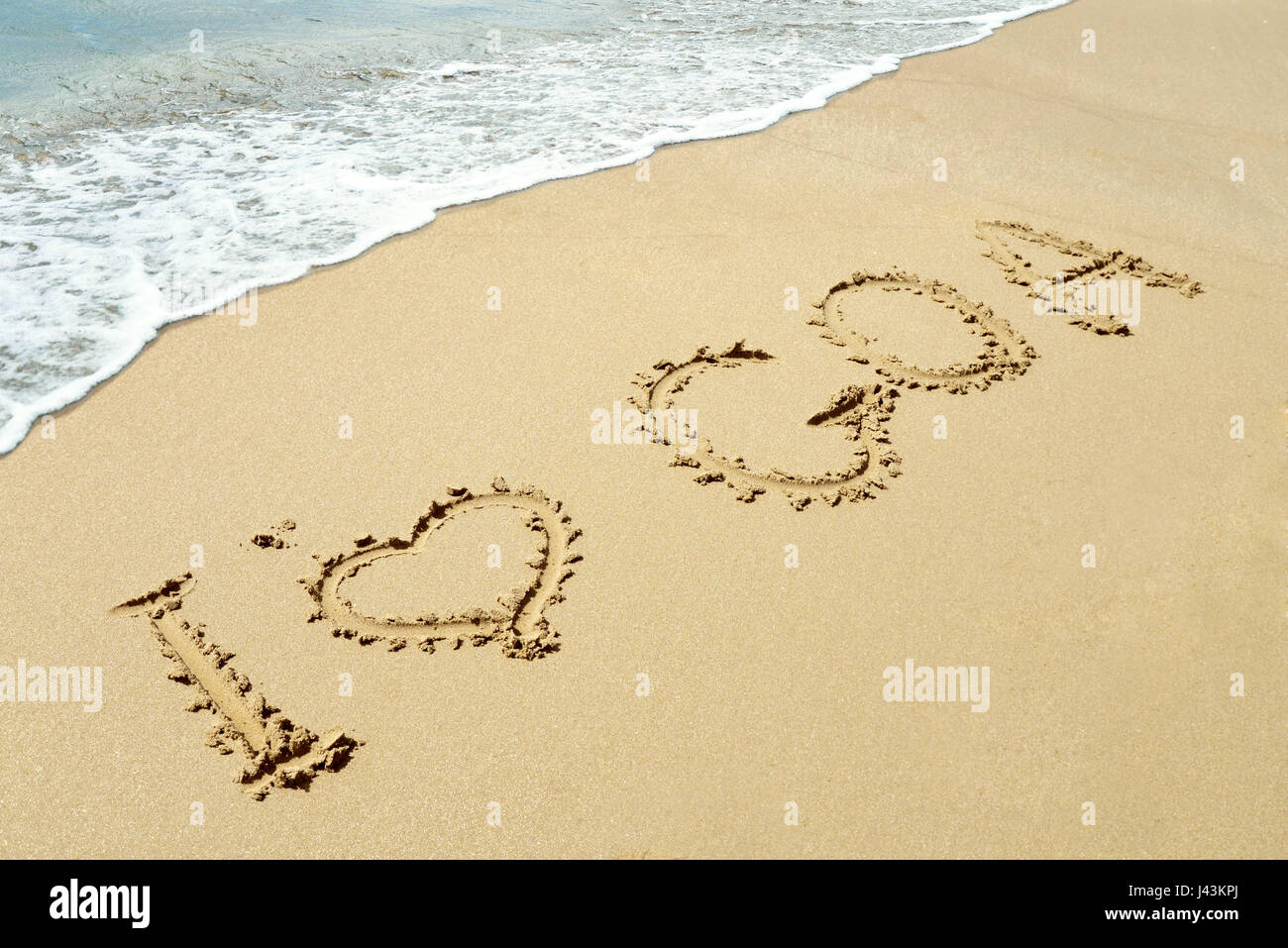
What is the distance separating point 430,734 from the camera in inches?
98.2

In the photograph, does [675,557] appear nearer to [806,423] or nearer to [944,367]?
[806,423]

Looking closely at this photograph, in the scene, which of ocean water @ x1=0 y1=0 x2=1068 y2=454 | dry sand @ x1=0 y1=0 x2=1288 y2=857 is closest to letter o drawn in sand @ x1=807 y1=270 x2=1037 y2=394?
dry sand @ x1=0 y1=0 x2=1288 y2=857

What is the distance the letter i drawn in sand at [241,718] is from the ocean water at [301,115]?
1268 millimetres

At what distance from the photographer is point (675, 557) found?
2990 millimetres

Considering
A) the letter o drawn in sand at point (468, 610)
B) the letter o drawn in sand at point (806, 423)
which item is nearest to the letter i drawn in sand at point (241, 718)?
the letter o drawn in sand at point (468, 610)

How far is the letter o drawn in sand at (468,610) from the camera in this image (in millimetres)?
2742

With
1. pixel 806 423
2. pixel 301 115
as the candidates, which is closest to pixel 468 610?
pixel 806 423

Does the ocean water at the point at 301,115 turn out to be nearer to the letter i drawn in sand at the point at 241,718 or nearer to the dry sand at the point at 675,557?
the dry sand at the point at 675,557

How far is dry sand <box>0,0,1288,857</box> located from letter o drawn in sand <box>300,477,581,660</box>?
0.5 inches

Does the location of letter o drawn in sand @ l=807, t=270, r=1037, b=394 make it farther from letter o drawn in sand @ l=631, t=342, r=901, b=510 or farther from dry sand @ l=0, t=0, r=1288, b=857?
letter o drawn in sand @ l=631, t=342, r=901, b=510

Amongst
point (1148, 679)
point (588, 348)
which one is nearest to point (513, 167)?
point (588, 348)

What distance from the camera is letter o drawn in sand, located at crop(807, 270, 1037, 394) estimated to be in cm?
377

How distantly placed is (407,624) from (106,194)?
3.93 meters

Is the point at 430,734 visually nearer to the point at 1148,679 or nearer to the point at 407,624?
the point at 407,624
